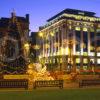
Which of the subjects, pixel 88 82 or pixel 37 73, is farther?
pixel 37 73

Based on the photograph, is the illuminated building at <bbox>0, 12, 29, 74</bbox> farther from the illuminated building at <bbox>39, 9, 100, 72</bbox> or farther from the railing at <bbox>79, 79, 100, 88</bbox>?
the illuminated building at <bbox>39, 9, 100, 72</bbox>

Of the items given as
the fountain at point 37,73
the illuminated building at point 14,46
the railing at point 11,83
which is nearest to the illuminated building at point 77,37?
the illuminated building at point 14,46

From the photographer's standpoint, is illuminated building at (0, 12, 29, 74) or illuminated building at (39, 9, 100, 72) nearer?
illuminated building at (0, 12, 29, 74)

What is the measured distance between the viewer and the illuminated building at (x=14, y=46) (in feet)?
138

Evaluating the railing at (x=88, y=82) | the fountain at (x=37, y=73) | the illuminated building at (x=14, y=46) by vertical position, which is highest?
the illuminated building at (x=14, y=46)

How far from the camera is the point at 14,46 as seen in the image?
6806 centimetres

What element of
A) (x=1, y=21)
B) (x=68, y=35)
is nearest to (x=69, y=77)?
(x=1, y=21)

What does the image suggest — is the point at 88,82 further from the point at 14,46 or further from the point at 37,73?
the point at 14,46

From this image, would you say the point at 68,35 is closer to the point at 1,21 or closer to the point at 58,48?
the point at 58,48

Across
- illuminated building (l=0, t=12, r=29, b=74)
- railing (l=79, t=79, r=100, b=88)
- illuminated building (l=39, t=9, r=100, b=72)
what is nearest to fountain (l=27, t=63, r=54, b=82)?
illuminated building (l=0, t=12, r=29, b=74)

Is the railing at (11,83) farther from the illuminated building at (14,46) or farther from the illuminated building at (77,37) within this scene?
the illuminated building at (77,37)

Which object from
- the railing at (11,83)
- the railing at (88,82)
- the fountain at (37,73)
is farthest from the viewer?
the fountain at (37,73)

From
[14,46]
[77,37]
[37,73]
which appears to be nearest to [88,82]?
[37,73]

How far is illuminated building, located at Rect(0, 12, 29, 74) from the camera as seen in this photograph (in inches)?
1656
